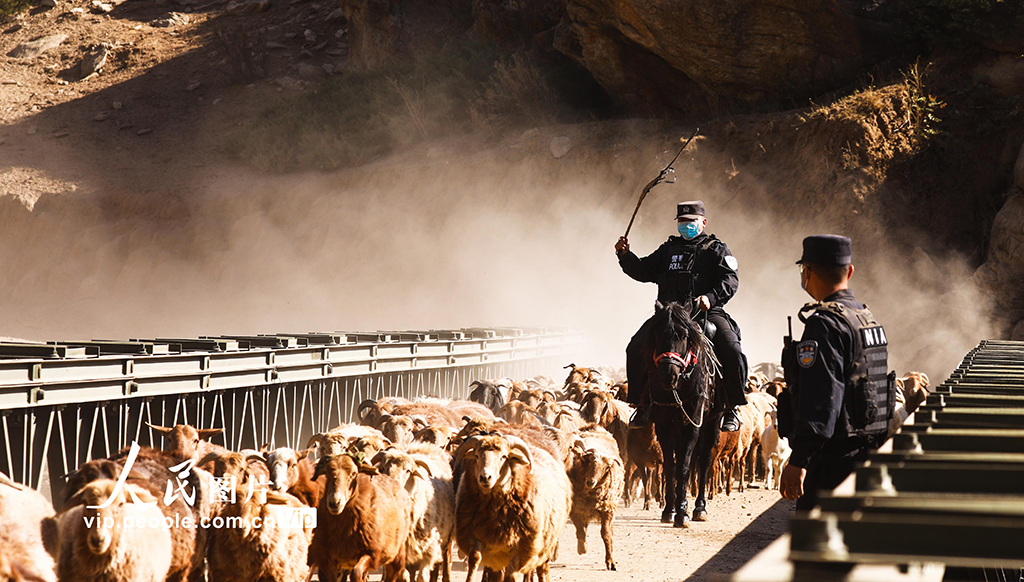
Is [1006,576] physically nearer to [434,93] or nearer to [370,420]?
[370,420]

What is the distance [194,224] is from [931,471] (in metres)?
49.0

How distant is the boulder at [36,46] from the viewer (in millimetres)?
64625

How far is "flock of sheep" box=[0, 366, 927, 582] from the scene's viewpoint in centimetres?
647

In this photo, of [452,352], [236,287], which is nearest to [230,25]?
[236,287]

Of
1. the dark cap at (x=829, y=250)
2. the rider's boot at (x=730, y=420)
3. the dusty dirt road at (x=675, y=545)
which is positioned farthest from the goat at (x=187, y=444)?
the rider's boot at (x=730, y=420)

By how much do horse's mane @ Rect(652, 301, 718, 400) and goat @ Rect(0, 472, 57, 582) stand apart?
21.2ft

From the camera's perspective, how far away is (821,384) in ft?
19.4

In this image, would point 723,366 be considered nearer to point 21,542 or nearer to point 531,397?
point 531,397

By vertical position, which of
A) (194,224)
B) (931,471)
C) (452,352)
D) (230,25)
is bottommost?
(931,471)

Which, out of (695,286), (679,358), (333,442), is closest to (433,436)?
(333,442)

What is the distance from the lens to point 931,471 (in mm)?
3471

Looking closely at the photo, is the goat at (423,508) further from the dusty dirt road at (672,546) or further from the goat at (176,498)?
the goat at (176,498)

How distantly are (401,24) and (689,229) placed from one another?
153 ft

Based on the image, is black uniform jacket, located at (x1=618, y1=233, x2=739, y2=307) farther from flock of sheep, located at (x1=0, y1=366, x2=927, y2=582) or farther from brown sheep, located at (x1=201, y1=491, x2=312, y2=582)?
brown sheep, located at (x1=201, y1=491, x2=312, y2=582)
